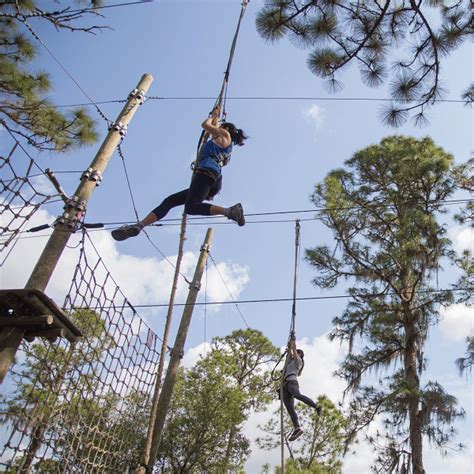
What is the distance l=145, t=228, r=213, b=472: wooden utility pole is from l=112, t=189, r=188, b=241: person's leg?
201 centimetres

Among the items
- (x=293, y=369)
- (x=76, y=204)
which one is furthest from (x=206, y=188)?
(x=293, y=369)

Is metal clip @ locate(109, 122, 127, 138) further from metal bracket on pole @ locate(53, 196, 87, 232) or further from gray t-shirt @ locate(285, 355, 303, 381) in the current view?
gray t-shirt @ locate(285, 355, 303, 381)

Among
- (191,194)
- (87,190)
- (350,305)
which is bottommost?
(87,190)

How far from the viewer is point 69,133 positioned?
562cm

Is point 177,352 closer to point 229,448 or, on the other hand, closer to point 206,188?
point 206,188

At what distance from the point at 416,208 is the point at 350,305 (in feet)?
8.12

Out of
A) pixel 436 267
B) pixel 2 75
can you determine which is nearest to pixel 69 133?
pixel 2 75

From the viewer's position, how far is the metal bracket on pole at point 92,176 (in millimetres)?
3832

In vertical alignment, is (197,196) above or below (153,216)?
above

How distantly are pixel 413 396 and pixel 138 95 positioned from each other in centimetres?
684

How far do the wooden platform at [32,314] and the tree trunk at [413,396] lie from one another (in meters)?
7.04

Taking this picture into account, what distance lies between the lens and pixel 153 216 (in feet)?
13.5

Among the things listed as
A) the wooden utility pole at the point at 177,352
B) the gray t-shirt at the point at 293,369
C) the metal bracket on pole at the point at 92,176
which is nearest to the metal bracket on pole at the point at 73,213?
the metal bracket on pole at the point at 92,176

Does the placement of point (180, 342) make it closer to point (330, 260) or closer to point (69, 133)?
point (69, 133)
